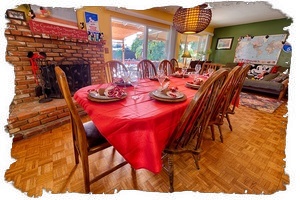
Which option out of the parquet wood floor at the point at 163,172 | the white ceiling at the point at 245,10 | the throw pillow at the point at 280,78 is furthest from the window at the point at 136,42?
the throw pillow at the point at 280,78

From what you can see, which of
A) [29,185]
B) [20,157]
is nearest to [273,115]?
[29,185]

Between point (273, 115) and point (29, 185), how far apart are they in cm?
351

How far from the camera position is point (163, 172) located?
118 cm

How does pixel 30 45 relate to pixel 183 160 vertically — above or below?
above

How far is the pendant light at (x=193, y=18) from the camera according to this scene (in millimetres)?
1324

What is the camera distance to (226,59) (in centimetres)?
548

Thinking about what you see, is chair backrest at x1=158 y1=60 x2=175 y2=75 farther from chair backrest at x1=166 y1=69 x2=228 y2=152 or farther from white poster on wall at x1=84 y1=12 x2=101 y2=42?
chair backrest at x1=166 y1=69 x2=228 y2=152

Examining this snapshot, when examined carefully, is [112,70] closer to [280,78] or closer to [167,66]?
[167,66]

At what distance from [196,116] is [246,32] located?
18.6 feet

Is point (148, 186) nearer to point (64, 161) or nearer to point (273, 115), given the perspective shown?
point (64, 161)

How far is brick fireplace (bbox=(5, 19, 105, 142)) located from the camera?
61.0 inches

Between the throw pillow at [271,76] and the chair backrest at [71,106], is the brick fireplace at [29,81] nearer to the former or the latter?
the chair backrest at [71,106]

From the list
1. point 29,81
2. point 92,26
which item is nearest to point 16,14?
point 29,81

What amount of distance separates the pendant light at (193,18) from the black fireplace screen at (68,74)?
1804 millimetres
